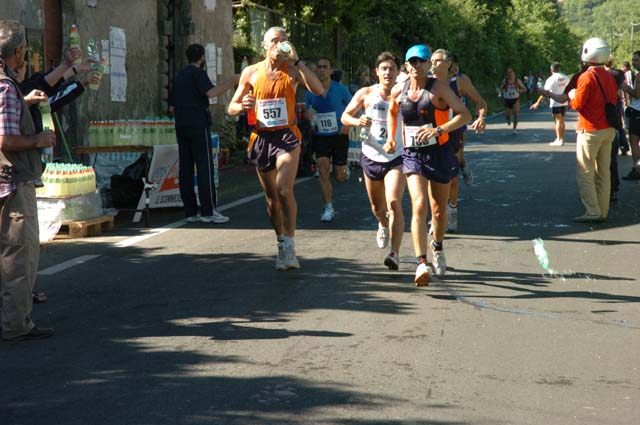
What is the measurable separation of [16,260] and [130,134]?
22.6 feet

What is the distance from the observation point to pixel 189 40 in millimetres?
20656

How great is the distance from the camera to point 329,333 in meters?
6.69

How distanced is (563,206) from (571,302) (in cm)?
588

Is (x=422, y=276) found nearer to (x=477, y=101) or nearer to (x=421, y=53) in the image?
(x=421, y=53)

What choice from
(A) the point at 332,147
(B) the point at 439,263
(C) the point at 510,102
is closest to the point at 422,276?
(B) the point at 439,263

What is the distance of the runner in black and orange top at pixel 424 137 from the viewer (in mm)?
8344

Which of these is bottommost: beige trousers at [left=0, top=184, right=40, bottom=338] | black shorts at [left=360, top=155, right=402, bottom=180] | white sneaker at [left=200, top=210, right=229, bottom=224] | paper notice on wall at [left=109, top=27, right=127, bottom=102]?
white sneaker at [left=200, top=210, right=229, bottom=224]

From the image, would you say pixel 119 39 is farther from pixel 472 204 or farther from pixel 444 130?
pixel 444 130

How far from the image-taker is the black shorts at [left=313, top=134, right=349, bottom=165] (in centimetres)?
1246

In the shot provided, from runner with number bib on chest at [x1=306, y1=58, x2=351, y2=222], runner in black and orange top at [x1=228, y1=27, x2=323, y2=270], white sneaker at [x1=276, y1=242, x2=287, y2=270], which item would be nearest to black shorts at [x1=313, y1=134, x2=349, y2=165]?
runner with number bib on chest at [x1=306, y1=58, x2=351, y2=222]

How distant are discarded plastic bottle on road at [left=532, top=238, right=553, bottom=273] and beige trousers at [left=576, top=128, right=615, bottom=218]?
5.63ft

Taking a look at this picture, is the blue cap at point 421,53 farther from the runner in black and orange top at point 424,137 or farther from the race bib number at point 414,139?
the race bib number at point 414,139

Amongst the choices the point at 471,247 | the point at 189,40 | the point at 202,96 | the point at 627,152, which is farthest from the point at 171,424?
the point at 627,152

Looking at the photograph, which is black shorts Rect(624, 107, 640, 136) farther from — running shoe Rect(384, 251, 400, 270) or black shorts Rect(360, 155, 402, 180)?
running shoe Rect(384, 251, 400, 270)
